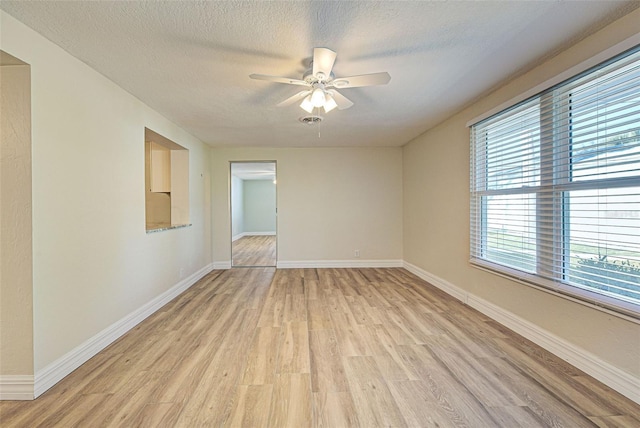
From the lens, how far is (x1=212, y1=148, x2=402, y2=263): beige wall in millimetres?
5184

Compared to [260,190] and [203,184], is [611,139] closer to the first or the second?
[203,184]

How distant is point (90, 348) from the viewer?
213 centimetres

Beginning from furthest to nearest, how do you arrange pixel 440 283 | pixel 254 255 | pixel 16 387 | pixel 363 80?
pixel 254 255 < pixel 440 283 < pixel 363 80 < pixel 16 387

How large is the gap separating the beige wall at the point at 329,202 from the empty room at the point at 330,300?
1815 mm

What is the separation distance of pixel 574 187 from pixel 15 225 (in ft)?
12.5

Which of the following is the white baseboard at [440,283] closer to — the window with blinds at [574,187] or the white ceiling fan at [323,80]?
the window with blinds at [574,187]

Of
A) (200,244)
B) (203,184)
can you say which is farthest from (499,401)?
(203,184)

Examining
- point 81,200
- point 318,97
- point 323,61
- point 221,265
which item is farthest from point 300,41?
point 221,265

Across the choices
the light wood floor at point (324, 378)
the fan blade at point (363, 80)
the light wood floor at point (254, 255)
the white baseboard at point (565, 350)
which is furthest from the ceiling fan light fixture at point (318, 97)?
the light wood floor at point (254, 255)

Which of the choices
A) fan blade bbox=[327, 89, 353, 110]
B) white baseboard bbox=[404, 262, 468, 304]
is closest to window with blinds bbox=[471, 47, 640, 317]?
white baseboard bbox=[404, 262, 468, 304]

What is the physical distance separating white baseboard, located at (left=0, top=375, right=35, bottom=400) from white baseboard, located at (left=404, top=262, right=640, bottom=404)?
3.63 metres

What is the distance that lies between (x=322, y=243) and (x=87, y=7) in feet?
14.2

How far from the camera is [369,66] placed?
2.17 metres

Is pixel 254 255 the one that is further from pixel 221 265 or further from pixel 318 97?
pixel 318 97
